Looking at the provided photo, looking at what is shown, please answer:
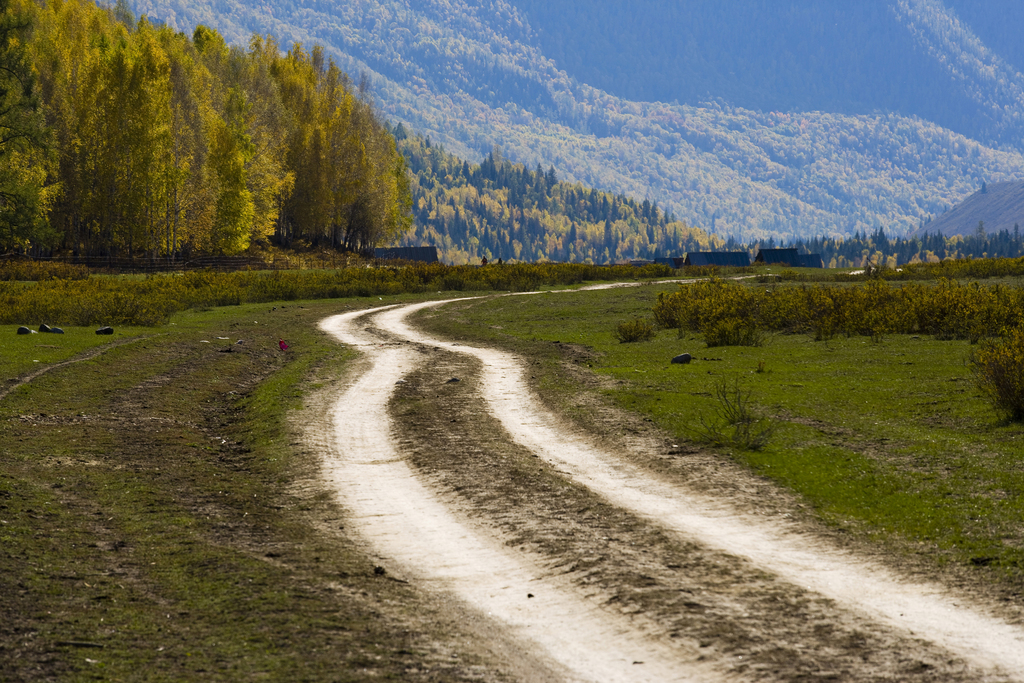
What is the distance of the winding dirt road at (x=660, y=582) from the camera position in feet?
18.6

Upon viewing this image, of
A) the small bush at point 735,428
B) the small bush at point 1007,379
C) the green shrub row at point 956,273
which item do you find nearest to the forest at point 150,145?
the green shrub row at point 956,273

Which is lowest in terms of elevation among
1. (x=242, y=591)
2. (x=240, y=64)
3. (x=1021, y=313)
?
(x=242, y=591)

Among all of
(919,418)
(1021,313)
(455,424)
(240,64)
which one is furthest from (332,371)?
(240,64)

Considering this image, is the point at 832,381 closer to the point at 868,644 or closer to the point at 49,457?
the point at 868,644

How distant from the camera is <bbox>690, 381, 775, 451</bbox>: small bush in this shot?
1191 centimetres

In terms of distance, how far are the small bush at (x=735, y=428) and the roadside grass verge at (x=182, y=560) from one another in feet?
18.9

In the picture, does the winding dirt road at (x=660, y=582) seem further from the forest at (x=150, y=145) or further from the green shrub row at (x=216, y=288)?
the forest at (x=150, y=145)

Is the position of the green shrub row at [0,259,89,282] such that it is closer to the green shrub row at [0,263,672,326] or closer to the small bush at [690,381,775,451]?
the green shrub row at [0,263,672,326]

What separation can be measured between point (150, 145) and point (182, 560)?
58.4 m

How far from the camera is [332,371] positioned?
65.9ft

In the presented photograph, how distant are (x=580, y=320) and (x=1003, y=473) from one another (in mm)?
25125

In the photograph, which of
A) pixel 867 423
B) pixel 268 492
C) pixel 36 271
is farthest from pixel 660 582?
pixel 36 271

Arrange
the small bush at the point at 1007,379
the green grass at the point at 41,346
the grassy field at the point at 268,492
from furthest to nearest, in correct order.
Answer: the green grass at the point at 41,346 < the small bush at the point at 1007,379 < the grassy field at the point at 268,492

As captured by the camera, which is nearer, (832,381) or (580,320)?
(832,381)
